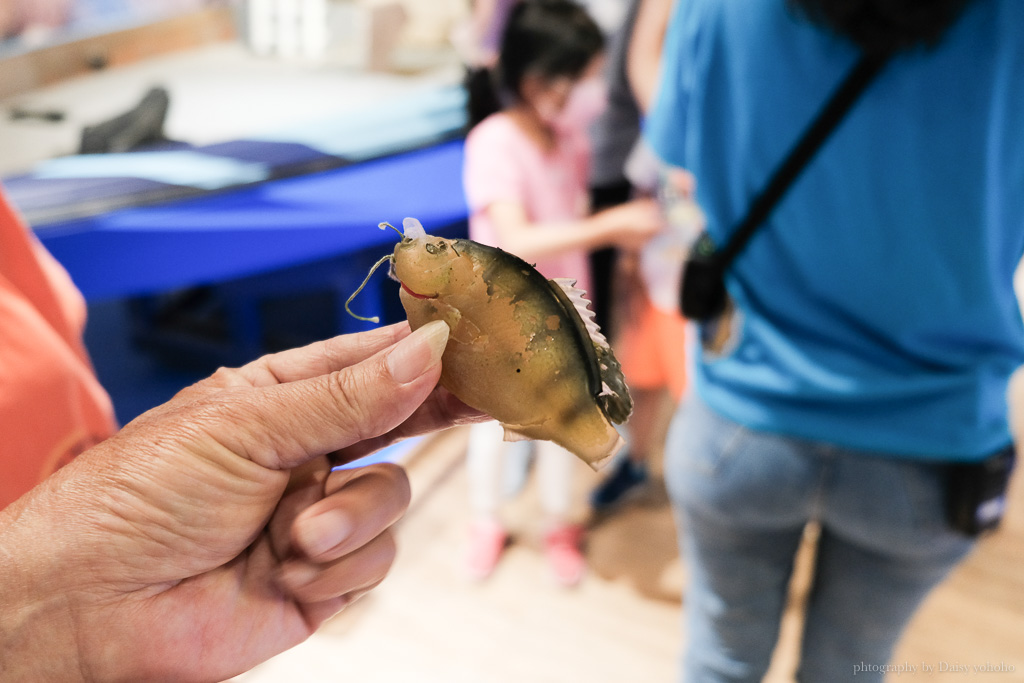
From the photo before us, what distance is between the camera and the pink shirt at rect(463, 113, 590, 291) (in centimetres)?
150

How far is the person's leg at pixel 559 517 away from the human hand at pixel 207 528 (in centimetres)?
137

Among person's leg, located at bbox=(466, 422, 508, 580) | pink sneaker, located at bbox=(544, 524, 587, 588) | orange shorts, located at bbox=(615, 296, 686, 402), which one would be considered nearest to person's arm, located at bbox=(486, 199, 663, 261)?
orange shorts, located at bbox=(615, 296, 686, 402)

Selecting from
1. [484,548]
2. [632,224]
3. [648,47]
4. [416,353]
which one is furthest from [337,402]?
Result: [484,548]

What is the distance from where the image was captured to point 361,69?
239 centimetres

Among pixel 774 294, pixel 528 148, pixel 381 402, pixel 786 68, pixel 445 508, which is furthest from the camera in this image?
pixel 445 508

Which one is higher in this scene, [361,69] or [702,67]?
[702,67]

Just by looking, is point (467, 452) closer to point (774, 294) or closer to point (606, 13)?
point (606, 13)

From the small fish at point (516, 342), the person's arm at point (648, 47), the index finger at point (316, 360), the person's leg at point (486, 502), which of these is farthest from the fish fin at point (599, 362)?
the person's leg at point (486, 502)

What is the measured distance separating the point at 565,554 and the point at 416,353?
1.67 m

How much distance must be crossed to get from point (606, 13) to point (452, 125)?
1.86ft

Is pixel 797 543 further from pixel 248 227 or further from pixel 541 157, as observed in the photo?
pixel 248 227

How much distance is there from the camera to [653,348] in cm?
208

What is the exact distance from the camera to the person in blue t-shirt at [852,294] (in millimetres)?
789

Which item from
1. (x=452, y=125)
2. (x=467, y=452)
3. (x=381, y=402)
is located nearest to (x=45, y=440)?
(x=381, y=402)
